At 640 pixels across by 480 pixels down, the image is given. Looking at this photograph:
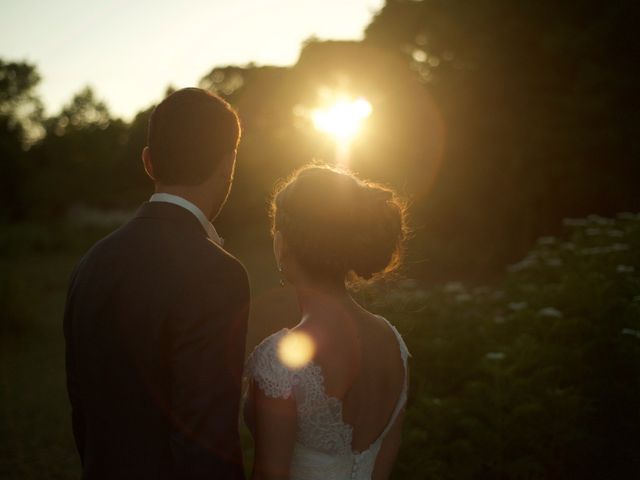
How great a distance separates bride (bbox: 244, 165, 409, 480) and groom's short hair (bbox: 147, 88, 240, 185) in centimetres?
29

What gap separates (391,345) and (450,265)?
584 inches

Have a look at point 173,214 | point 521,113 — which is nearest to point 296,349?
point 173,214

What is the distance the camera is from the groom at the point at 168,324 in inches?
72.8

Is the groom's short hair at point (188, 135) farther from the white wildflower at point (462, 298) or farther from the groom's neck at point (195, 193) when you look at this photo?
the white wildflower at point (462, 298)

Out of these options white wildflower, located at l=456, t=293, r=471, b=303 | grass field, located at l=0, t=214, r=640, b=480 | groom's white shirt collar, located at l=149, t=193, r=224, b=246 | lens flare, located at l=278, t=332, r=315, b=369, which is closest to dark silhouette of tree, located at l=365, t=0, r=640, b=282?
grass field, located at l=0, t=214, r=640, b=480

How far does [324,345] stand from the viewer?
2072 millimetres

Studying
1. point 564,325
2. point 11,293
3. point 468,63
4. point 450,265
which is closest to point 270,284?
point 450,265

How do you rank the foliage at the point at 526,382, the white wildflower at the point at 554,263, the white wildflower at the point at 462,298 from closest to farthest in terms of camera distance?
the foliage at the point at 526,382
the white wildflower at the point at 462,298
the white wildflower at the point at 554,263

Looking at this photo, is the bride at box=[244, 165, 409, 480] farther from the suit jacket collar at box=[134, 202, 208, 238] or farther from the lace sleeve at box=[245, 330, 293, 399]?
the suit jacket collar at box=[134, 202, 208, 238]

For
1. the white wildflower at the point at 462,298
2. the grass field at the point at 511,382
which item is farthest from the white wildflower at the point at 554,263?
the white wildflower at the point at 462,298

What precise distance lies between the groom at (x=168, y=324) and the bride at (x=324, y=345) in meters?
0.16

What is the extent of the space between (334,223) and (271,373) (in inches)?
19.6

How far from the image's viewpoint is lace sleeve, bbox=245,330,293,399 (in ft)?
6.66

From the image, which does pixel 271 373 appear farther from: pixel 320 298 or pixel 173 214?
pixel 173 214
